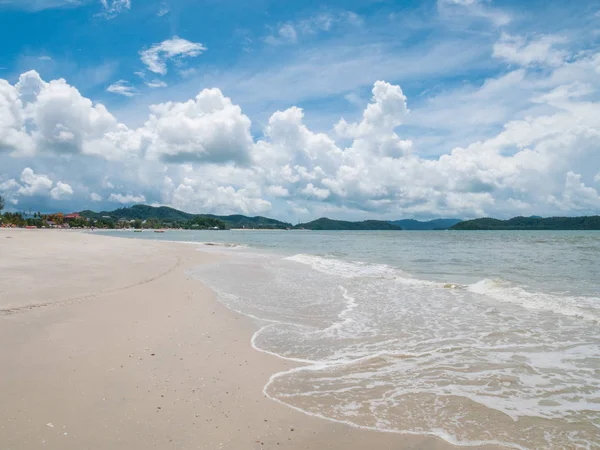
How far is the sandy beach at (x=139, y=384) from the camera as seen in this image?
4.22m

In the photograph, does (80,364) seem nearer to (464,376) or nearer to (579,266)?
(464,376)

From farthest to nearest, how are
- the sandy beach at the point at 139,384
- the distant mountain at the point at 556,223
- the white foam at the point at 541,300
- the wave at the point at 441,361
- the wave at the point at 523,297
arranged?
the distant mountain at the point at 556,223 → the wave at the point at 523,297 → the white foam at the point at 541,300 → the wave at the point at 441,361 → the sandy beach at the point at 139,384

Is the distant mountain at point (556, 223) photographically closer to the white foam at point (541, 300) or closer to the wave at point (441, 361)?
the white foam at point (541, 300)

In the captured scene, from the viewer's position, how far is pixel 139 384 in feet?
18.0

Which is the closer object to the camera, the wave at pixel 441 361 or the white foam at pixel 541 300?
the wave at pixel 441 361

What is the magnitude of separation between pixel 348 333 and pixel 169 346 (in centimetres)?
446

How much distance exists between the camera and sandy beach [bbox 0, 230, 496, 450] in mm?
4219

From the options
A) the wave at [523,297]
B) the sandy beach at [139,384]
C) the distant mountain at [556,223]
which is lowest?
the wave at [523,297]

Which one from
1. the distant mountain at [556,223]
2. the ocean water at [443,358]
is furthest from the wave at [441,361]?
the distant mountain at [556,223]

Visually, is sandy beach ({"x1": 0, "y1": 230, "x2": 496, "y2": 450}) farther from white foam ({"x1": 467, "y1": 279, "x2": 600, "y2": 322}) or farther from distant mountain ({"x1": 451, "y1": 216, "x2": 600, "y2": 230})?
distant mountain ({"x1": 451, "y1": 216, "x2": 600, "y2": 230})

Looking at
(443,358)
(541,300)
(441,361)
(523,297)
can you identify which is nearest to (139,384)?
(441,361)

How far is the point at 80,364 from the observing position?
19.8 ft

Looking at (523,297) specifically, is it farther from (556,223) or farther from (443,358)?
(556,223)

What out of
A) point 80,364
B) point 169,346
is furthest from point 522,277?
point 80,364
